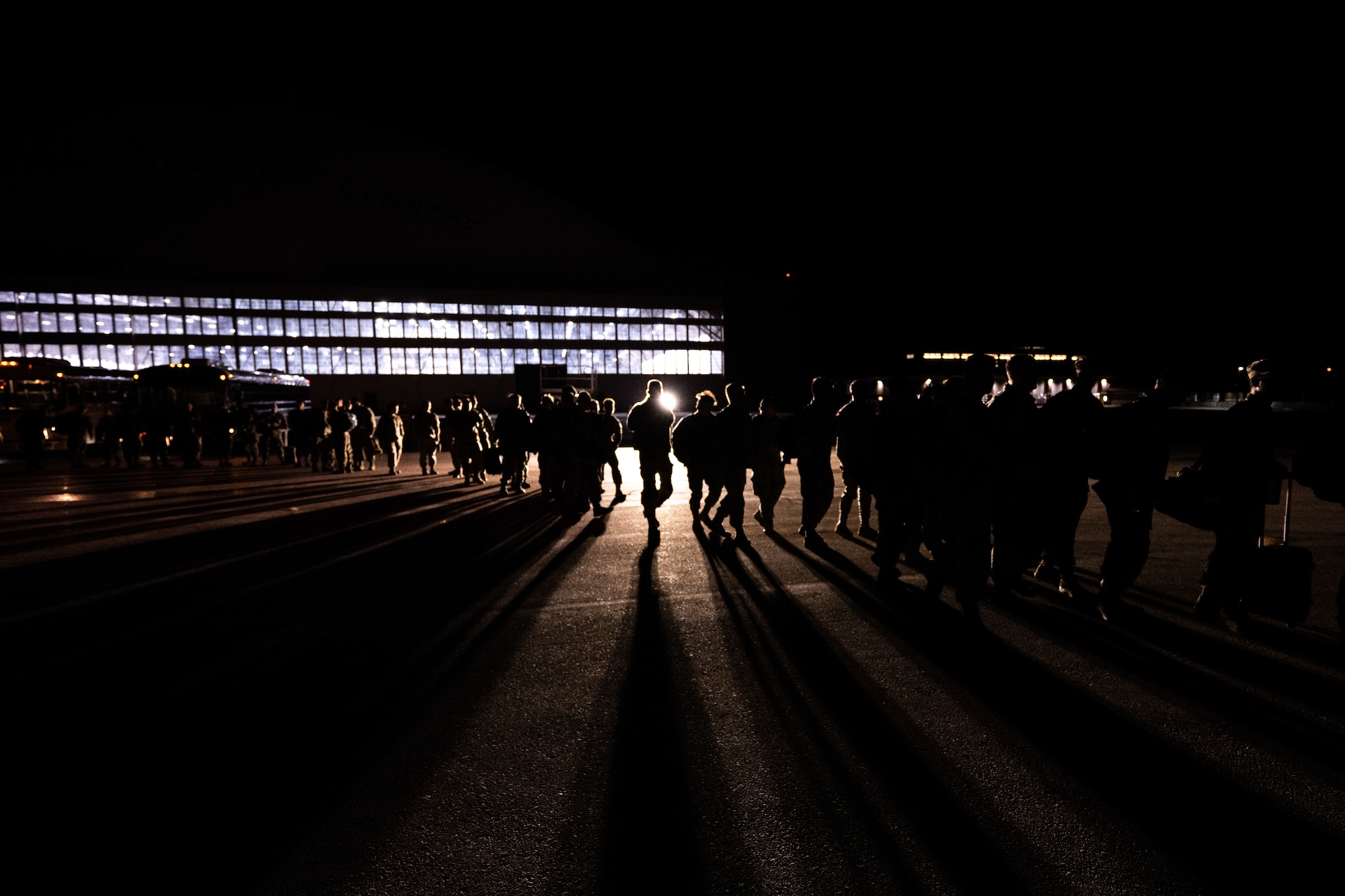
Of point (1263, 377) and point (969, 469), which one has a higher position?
point (1263, 377)

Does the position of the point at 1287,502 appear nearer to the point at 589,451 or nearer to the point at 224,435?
the point at 589,451

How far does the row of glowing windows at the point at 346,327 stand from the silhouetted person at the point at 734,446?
46717 millimetres

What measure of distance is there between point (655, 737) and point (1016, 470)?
9.90 feet

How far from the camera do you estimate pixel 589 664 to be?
4.22 metres

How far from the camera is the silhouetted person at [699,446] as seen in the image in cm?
812

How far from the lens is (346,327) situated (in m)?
48.8

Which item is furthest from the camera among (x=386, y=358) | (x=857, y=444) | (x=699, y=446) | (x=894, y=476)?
(x=386, y=358)

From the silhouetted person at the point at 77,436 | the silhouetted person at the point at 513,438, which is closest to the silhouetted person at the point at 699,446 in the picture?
the silhouetted person at the point at 513,438

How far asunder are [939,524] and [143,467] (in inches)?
817

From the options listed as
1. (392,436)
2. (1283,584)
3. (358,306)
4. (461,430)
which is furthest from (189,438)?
(358,306)

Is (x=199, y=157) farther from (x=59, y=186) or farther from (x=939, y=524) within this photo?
(x=939, y=524)

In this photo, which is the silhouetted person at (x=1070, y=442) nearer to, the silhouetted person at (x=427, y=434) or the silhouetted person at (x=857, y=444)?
the silhouetted person at (x=857, y=444)

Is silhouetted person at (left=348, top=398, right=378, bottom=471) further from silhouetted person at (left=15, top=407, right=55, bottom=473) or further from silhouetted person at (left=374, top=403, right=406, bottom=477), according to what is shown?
silhouetted person at (left=15, top=407, right=55, bottom=473)

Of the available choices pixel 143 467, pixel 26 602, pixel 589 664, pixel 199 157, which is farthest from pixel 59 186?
pixel 589 664
